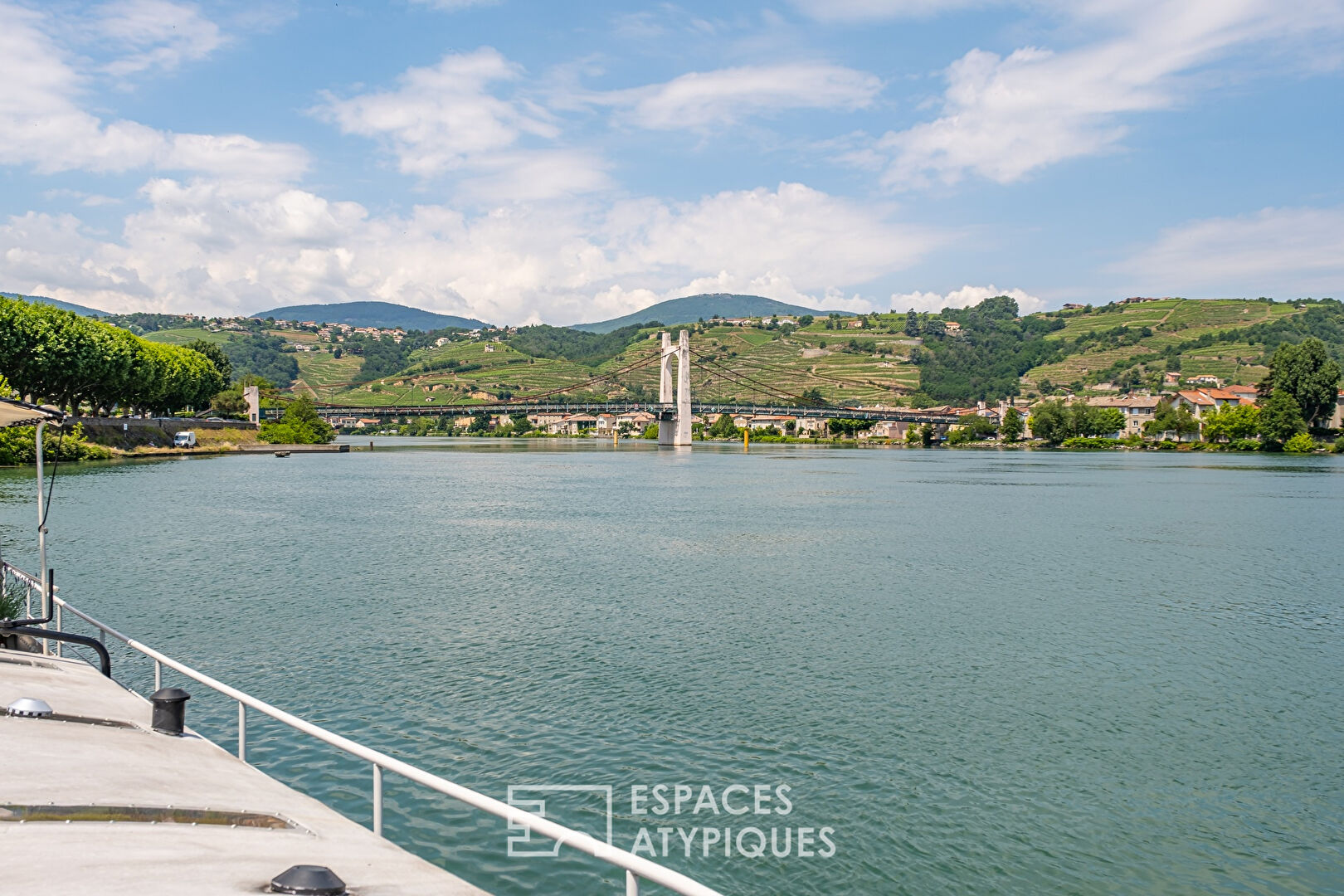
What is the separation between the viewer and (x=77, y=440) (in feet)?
197

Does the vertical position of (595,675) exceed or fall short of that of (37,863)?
it falls short

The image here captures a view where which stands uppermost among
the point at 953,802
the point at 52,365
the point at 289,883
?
the point at 52,365

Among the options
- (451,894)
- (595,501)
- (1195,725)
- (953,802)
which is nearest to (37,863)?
(451,894)

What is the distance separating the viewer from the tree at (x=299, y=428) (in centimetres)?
9894

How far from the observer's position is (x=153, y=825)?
5.21m

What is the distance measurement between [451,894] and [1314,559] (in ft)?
94.0

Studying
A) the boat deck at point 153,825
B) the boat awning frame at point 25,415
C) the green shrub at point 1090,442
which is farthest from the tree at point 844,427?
the boat deck at point 153,825

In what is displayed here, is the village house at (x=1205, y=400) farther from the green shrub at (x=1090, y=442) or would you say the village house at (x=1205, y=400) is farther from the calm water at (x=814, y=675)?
the calm water at (x=814, y=675)

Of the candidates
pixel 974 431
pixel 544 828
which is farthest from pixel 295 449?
pixel 544 828

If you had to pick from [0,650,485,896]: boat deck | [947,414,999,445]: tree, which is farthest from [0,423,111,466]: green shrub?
[947,414,999,445]: tree

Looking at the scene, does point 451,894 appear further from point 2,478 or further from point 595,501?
point 2,478

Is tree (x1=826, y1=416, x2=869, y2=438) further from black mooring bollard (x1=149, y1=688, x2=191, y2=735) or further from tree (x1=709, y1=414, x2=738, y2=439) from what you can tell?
black mooring bollard (x1=149, y1=688, x2=191, y2=735)
